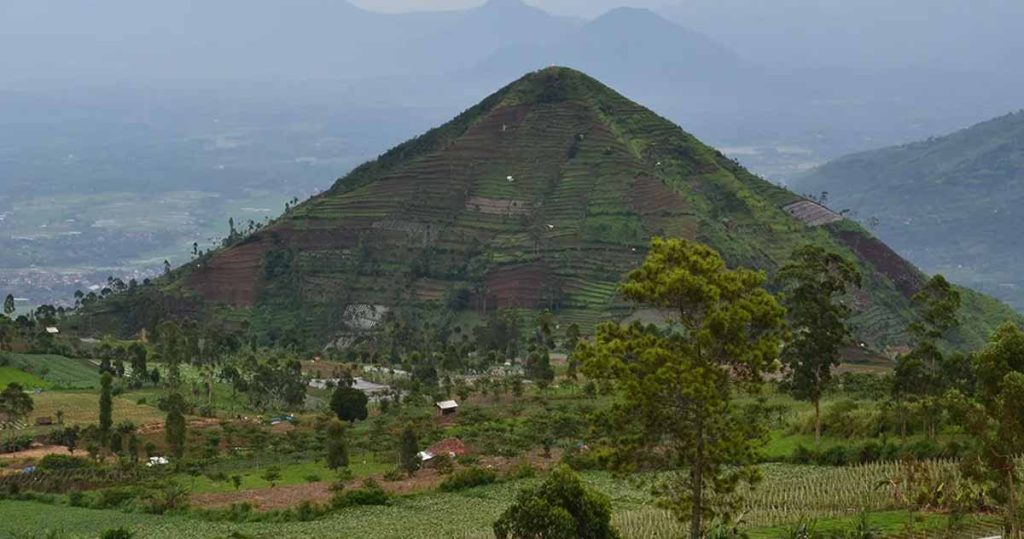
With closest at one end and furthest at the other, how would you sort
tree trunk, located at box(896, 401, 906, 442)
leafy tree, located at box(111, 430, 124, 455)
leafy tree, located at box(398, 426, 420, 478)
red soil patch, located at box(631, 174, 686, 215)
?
tree trunk, located at box(896, 401, 906, 442)
leafy tree, located at box(398, 426, 420, 478)
leafy tree, located at box(111, 430, 124, 455)
red soil patch, located at box(631, 174, 686, 215)

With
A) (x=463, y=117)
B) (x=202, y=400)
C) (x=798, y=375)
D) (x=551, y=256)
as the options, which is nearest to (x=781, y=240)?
(x=551, y=256)

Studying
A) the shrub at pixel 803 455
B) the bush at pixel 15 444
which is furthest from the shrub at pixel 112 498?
the shrub at pixel 803 455

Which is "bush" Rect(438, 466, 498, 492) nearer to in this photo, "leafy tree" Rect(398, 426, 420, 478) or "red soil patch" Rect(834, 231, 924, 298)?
"leafy tree" Rect(398, 426, 420, 478)

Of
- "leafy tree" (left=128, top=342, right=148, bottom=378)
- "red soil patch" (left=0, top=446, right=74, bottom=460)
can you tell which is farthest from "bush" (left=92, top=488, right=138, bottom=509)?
"leafy tree" (left=128, top=342, right=148, bottom=378)

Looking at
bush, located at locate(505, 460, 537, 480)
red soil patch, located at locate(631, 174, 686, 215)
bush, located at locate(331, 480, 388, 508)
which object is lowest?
bush, located at locate(331, 480, 388, 508)

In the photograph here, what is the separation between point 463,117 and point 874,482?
103 meters

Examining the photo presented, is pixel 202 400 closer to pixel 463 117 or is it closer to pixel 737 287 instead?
pixel 737 287

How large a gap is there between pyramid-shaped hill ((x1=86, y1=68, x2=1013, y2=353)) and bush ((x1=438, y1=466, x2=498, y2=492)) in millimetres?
51199

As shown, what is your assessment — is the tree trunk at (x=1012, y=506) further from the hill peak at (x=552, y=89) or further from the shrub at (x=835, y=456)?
the hill peak at (x=552, y=89)

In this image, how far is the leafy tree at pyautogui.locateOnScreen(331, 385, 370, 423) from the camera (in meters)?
64.1

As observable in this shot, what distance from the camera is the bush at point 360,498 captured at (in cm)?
4138

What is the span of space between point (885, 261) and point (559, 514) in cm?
9003

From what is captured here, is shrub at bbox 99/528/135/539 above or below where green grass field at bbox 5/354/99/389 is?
below

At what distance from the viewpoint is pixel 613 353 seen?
78.8ft
